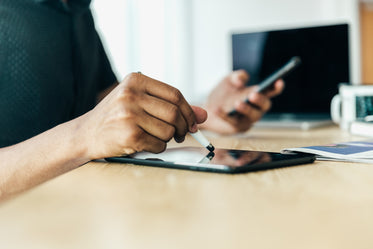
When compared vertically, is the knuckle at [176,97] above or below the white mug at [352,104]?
above

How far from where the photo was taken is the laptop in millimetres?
1300

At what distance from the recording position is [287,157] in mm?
511

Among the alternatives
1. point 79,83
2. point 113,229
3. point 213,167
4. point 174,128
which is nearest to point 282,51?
point 79,83

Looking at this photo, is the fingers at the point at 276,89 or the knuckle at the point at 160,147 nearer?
the knuckle at the point at 160,147

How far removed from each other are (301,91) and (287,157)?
2.84 feet

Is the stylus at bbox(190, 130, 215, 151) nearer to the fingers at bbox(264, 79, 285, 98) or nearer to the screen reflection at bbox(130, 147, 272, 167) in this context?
the screen reflection at bbox(130, 147, 272, 167)

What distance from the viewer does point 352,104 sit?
100 centimetres

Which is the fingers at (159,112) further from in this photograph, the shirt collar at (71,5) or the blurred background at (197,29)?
the blurred background at (197,29)

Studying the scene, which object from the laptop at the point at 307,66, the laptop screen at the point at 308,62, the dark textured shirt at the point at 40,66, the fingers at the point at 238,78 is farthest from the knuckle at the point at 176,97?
the laptop screen at the point at 308,62

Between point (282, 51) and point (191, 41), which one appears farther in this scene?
point (191, 41)

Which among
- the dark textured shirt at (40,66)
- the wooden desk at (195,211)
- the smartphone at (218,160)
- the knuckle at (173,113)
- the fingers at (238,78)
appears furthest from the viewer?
the fingers at (238,78)

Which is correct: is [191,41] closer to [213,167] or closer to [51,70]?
[51,70]

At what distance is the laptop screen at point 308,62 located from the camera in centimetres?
130

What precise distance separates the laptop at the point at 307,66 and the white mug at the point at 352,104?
21 cm
